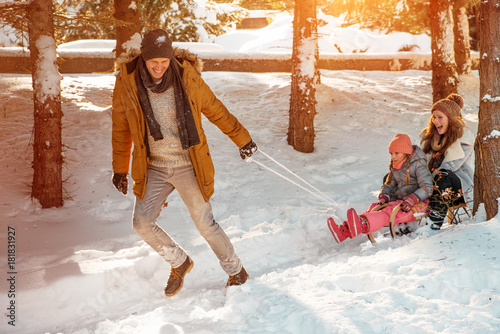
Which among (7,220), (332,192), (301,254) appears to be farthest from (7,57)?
Result: (301,254)

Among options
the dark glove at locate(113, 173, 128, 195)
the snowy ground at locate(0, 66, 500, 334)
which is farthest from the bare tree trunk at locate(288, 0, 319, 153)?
the dark glove at locate(113, 173, 128, 195)

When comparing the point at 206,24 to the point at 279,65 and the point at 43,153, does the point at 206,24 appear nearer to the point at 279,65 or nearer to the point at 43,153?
the point at 279,65

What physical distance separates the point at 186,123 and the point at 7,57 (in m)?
12.7

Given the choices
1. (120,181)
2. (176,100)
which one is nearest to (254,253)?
(120,181)

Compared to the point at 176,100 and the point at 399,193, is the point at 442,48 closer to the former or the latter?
the point at 399,193

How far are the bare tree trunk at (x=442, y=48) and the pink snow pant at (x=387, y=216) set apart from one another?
19.2 feet

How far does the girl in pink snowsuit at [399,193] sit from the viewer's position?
547 centimetres

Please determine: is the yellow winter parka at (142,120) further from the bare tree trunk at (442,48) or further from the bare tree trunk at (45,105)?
the bare tree trunk at (442,48)

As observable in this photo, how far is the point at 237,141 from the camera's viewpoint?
169 inches

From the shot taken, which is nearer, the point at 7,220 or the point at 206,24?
the point at 7,220

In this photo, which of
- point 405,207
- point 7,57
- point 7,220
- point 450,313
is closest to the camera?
point 450,313

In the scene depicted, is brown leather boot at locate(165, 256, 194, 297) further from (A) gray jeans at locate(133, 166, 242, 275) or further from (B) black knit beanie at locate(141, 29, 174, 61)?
(B) black knit beanie at locate(141, 29, 174, 61)

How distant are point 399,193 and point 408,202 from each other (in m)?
0.38

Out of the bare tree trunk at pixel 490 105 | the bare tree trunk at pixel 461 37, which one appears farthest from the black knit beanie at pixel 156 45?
the bare tree trunk at pixel 461 37
